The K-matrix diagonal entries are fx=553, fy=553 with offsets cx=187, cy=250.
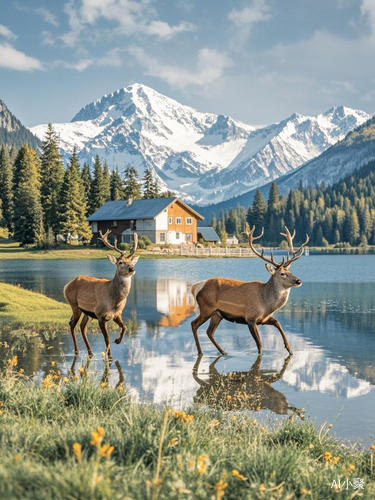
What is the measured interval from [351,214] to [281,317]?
17809 cm

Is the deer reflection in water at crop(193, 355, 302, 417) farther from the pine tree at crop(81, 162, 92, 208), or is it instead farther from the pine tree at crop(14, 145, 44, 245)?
the pine tree at crop(81, 162, 92, 208)

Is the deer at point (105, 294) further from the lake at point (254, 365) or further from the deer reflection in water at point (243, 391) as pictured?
the deer reflection in water at point (243, 391)

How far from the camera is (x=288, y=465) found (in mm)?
4836

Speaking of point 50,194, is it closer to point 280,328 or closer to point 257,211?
point 280,328

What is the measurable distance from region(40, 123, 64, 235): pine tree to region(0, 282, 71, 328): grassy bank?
62212 millimetres

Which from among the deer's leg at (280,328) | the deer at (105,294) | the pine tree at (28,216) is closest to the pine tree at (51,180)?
the pine tree at (28,216)

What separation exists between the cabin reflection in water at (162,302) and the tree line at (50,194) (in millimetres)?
45999

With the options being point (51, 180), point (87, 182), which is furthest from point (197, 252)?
point (87, 182)

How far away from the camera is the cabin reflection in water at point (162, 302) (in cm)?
2058

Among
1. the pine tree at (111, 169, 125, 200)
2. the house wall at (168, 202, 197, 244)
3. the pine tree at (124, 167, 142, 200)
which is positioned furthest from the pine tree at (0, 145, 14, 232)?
the house wall at (168, 202, 197, 244)

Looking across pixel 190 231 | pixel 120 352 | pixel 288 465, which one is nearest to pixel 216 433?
pixel 288 465

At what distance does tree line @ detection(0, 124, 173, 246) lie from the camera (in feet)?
264

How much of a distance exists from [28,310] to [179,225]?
244 feet

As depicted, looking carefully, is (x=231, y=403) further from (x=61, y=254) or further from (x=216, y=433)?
(x=61, y=254)
